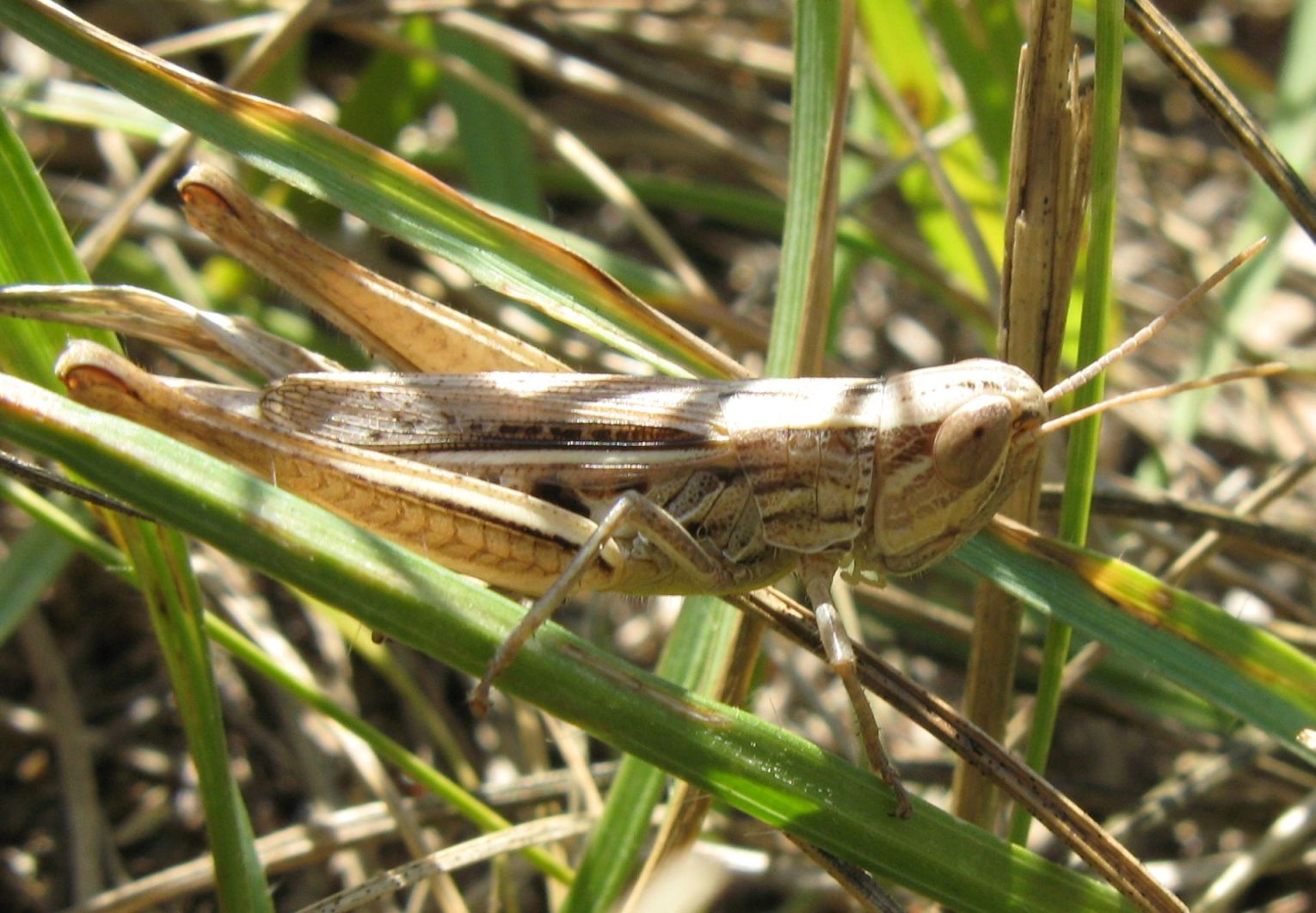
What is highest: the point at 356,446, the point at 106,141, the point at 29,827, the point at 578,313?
the point at 106,141

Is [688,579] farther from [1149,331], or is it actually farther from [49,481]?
[49,481]

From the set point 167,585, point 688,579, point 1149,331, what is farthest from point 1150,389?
point 167,585

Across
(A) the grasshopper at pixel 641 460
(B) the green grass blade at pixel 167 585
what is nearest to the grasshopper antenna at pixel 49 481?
(B) the green grass blade at pixel 167 585

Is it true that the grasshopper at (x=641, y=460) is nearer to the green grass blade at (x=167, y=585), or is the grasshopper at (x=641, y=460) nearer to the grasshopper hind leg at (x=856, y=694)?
the grasshopper hind leg at (x=856, y=694)

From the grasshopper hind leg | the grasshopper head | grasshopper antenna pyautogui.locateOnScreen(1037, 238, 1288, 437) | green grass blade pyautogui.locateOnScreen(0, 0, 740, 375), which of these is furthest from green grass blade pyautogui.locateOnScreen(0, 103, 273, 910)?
grasshopper antenna pyautogui.locateOnScreen(1037, 238, 1288, 437)

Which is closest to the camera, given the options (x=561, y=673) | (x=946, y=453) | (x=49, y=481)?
(x=561, y=673)

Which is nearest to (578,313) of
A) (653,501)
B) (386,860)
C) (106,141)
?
(653,501)

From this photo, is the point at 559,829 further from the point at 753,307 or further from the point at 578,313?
the point at 753,307
